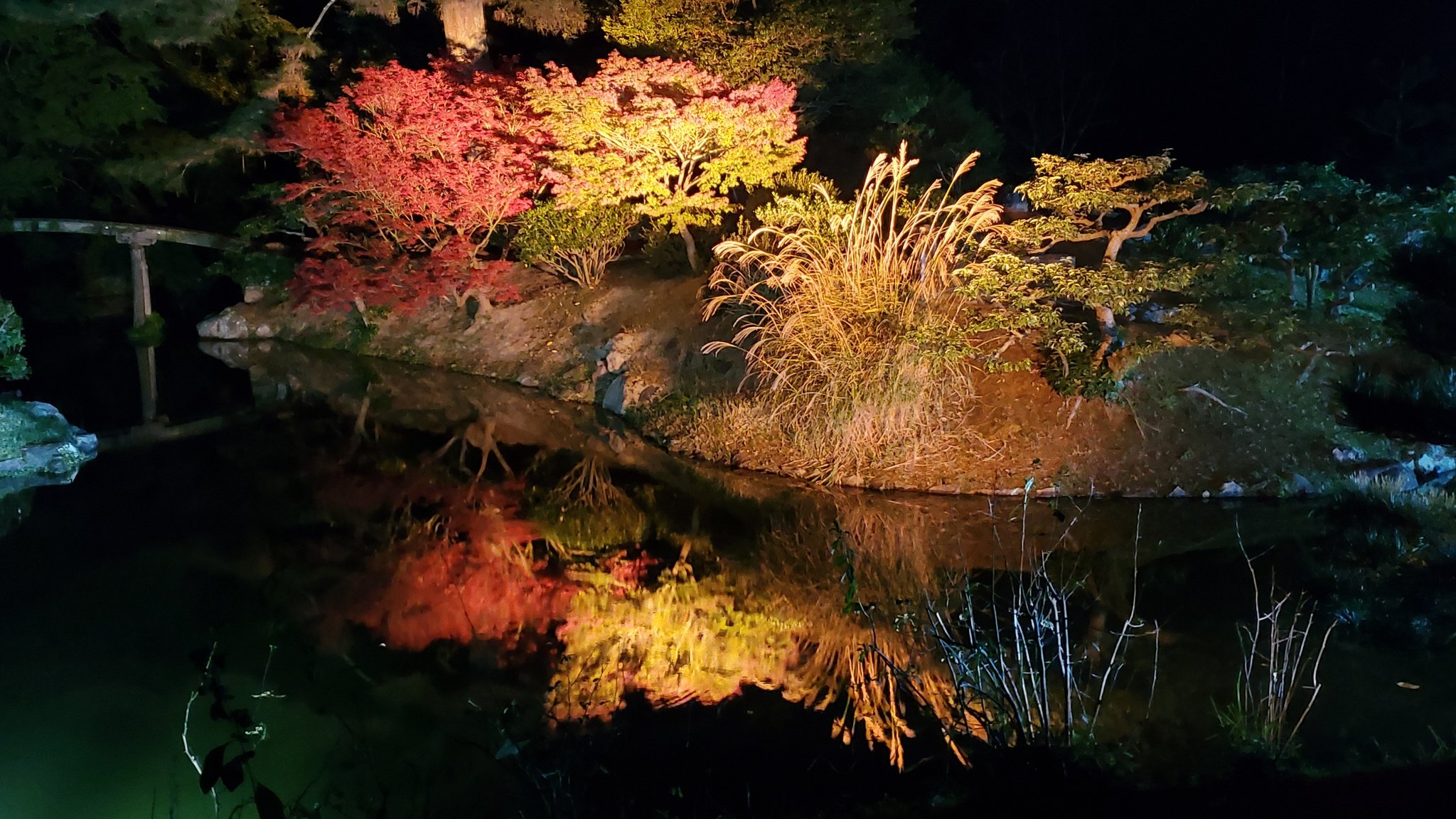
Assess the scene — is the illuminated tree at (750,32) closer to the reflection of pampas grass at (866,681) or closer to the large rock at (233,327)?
the large rock at (233,327)

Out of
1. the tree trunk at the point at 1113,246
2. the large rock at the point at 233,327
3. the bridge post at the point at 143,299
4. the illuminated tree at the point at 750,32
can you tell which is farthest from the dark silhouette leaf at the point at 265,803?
the large rock at the point at 233,327

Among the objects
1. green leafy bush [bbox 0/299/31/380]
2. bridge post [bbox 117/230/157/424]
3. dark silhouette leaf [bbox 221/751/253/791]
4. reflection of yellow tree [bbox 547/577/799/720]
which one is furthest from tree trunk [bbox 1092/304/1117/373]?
bridge post [bbox 117/230/157/424]

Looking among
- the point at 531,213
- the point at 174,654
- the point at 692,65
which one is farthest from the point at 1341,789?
the point at 531,213

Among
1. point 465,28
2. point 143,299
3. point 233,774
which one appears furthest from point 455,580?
point 143,299

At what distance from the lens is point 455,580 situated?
19.7 feet

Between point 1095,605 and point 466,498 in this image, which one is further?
point 466,498

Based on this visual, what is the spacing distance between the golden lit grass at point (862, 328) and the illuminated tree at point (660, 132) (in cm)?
259

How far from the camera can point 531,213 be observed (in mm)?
12125

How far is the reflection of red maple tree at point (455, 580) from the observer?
532 cm

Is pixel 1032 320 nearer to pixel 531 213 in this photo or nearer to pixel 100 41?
pixel 531 213

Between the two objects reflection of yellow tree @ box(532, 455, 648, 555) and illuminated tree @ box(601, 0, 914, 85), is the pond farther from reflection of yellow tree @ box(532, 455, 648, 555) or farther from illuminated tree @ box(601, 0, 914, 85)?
illuminated tree @ box(601, 0, 914, 85)

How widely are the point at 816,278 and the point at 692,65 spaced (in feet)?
12.5

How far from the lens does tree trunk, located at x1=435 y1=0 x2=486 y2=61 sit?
12875 millimetres

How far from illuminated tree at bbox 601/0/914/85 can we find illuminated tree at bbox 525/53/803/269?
902mm
